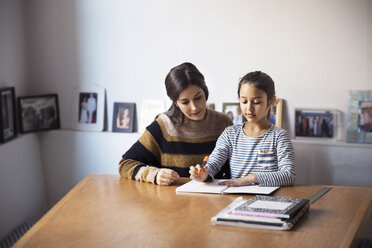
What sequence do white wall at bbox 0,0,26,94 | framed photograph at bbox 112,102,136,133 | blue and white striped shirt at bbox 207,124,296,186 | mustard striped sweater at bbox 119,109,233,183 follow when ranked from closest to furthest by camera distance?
blue and white striped shirt at bbox 207,124,296,186 → mustard striped sweater at bbox 119,109,233,183 → white wall at bbox 0,0,26,94 → framed photograph at bbox 112,102,136,133

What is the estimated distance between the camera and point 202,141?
2.81m

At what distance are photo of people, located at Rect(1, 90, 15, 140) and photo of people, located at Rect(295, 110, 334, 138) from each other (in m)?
1.85

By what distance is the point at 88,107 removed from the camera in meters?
4.08

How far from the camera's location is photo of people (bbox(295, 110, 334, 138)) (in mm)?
3496

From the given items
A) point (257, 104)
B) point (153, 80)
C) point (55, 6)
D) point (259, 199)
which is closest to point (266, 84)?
point (257, 104)

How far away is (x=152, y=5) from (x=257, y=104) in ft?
5.25

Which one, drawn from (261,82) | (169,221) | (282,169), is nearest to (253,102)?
(261,82)

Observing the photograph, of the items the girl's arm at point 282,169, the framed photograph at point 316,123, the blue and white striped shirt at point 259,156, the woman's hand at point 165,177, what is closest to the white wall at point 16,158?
the woman's hand at point 165,177

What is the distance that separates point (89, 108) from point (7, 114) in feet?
1.90

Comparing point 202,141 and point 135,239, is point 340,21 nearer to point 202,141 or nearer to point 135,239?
point 202,141

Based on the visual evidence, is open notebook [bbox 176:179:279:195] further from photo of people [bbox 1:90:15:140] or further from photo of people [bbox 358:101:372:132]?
photo of people [bbox 1:90:15:140]

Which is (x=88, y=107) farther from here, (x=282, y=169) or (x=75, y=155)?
(x=282, y=169)

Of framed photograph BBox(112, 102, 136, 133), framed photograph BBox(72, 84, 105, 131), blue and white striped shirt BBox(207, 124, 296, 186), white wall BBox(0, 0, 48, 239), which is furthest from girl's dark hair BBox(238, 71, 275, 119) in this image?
white wall BBox(0, 0, 48, 239)

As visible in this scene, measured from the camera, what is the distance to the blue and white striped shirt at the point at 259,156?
7.79 ft
